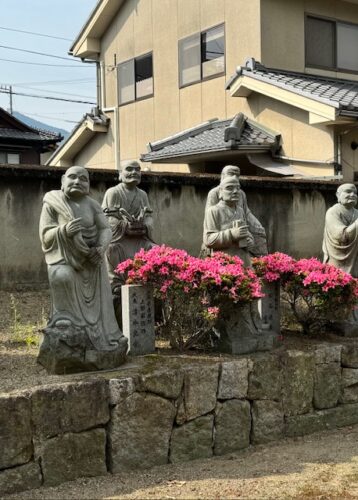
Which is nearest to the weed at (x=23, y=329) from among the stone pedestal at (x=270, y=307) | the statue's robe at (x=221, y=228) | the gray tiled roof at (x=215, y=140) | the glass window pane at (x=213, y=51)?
the statue's robe at (x=221, y=228)

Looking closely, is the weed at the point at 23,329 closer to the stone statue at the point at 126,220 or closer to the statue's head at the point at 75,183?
the stone statue at the point at 126,220

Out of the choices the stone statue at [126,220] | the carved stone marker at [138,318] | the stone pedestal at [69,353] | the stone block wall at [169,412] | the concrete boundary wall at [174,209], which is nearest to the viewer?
the stone block wall at [169,412]

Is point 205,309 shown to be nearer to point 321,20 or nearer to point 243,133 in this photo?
point 243,133

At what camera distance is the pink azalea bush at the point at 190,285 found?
6691 millimetres

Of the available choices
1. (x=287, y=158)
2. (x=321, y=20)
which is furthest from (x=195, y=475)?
(x=321, y=20)

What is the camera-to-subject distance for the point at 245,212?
8117 mm

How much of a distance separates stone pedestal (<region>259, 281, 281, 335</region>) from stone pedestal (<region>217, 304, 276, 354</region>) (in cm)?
59

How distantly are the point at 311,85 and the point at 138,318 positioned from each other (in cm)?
942

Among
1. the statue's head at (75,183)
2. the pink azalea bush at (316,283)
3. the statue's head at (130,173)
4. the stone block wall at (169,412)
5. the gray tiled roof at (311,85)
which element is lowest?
the stone block wall at (169,412)

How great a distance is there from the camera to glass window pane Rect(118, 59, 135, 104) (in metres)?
19.1

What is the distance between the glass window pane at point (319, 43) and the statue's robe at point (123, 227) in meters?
9.76

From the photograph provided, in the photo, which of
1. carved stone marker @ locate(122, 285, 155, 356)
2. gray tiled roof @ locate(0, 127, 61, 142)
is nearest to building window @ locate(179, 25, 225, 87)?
gray tiled roof @ locate(0, 127, 61, 142)

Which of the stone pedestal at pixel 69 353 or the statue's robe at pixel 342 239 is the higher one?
the statue's robe at pixel 342 239

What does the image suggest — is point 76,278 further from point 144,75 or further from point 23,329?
point 144,75
